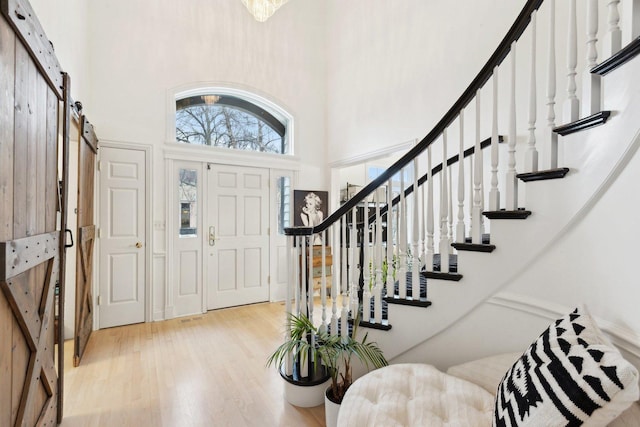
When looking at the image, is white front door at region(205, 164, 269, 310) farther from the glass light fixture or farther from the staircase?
the staircase

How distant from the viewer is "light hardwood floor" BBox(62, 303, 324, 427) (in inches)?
75.4

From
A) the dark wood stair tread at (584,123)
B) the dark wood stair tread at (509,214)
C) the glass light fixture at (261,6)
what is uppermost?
the glass light fixture at (261,6)

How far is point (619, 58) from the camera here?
40.1 inches

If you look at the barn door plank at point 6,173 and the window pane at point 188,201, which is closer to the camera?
the barn door plank at point 6,173

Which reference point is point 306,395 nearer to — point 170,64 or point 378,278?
point 378,278

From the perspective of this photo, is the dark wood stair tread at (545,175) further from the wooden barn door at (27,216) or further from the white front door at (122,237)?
the white front door at (122,237)

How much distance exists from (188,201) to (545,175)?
3.76 metres

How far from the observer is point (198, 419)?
6.20 ft

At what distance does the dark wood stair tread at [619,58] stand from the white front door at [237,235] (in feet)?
12.5

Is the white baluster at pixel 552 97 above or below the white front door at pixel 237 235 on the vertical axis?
above

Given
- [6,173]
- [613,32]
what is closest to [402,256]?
[613,32]

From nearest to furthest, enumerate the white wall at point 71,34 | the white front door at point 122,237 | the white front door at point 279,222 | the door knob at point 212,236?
the white wall at point 71,34 → the white front door at point 122,237 → the door knob at point 212,236 → the white front door at point 279,222

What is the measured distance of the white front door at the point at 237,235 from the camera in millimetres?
4082

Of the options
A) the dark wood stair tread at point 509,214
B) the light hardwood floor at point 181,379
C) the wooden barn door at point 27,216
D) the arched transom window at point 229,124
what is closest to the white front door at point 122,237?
the light hardwood floor at point 181,379
